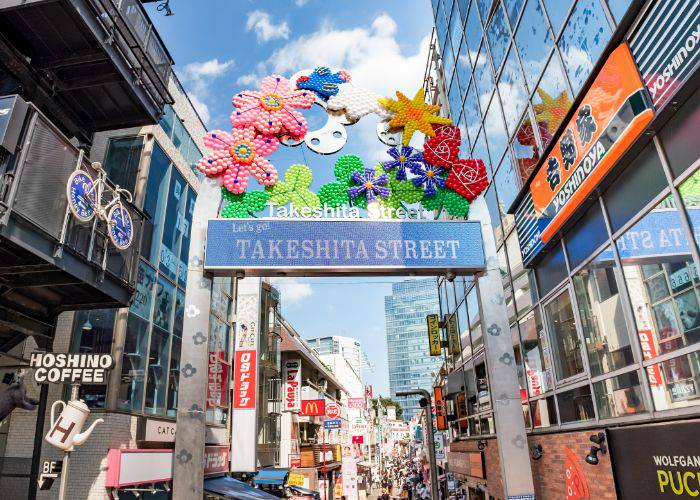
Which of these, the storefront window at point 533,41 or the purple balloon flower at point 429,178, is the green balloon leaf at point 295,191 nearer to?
the purple balloon flower at point 429,178

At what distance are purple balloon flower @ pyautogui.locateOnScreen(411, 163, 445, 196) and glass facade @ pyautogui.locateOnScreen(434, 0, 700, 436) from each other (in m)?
1.93

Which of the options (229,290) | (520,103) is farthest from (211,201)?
(229,290)

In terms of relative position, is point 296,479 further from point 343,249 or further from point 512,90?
point 512,90

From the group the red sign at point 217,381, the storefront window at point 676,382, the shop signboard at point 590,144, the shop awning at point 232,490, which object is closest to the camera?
the storefront window at point 676,382

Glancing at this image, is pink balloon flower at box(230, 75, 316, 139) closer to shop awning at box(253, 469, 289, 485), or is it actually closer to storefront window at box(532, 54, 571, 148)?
storefront window at box(532, 54, 571, 148)

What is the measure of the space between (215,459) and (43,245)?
461 inches

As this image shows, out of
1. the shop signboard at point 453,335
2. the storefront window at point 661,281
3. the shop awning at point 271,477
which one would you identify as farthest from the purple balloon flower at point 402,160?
the shop awning at point 271,477

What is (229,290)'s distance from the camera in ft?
75.8

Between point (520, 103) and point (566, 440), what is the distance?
7.57 metres

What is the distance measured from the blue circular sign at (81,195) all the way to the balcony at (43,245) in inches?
7.9

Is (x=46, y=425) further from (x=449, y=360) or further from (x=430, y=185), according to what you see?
(x=449, y=360)

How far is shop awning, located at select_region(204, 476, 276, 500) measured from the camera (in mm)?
13117

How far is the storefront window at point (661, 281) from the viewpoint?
5551mm

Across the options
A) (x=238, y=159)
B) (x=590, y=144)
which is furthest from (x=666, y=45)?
(x=238, y=159)
